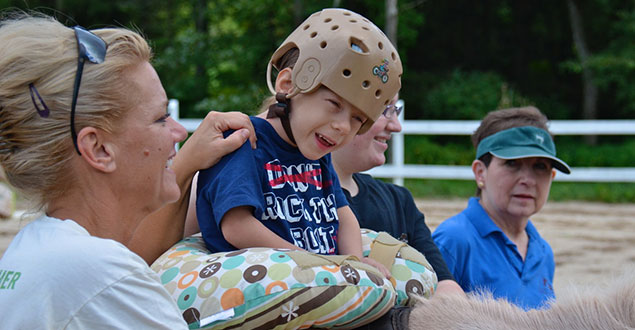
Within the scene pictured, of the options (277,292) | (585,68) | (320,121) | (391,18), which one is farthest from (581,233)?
(585,68)

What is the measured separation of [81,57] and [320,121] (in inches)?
36.7

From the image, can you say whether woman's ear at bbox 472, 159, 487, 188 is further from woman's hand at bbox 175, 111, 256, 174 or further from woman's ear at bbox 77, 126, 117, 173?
woman's ear at bbox 77, 126, 117, 173

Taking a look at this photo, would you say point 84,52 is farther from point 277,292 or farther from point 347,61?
point 347,61

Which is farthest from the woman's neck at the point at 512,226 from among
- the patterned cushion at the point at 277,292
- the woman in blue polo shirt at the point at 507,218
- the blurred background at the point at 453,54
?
the blurred background at the point at 453,54

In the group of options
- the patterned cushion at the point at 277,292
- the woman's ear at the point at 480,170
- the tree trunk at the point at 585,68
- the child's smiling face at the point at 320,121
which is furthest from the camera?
the tree trunk at the point at 585,68

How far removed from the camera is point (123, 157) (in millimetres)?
1541

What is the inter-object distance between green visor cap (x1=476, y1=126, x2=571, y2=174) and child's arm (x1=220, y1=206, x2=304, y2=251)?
5.91 feet

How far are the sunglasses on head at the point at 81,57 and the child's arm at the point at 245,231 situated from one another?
2.05 ft

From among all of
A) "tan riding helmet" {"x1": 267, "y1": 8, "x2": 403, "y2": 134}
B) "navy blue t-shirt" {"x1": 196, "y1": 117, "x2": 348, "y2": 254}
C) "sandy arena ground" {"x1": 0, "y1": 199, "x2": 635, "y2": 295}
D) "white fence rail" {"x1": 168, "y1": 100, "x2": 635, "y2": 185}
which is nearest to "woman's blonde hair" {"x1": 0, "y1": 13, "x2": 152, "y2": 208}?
"navy blue t-shirt" {"x1": 196, "y1": 117, "x2": 348, "y2": 254}

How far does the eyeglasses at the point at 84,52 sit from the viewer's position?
56.3 inches

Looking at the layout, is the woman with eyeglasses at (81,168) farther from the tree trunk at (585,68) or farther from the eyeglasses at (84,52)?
the tree trunk at (585,68)

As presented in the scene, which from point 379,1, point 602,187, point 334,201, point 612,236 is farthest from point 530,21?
point 334,201

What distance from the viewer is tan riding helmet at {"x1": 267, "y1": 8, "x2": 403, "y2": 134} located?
2150 mm

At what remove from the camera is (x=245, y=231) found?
198cm
